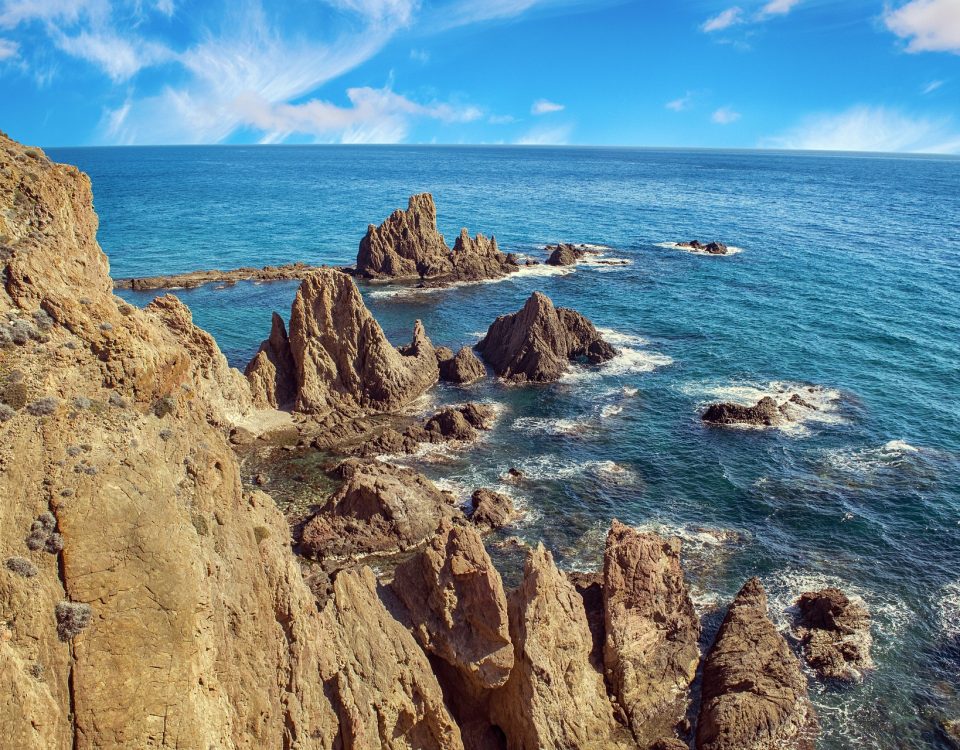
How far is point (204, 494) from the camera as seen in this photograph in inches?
739

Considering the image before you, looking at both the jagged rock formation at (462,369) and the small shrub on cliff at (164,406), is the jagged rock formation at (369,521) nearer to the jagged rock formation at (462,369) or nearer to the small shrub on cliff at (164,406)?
the small shrub on cliff at (164,406)

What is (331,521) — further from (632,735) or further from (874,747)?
(874,747)

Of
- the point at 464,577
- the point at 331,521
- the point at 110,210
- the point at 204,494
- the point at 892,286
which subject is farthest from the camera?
the point at 110,210

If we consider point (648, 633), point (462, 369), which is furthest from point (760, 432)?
point (648, 633)

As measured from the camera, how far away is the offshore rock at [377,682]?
67.0ft

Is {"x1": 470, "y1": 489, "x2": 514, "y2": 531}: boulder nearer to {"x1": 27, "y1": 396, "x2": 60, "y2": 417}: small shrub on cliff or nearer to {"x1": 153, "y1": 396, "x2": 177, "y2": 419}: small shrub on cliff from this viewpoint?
{"x1": 153, "y1": 396, "x2": 177, "y2": 419}: small shrub on cliff

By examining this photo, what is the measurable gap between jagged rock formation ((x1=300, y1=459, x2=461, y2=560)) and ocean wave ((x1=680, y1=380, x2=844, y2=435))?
96.0ft

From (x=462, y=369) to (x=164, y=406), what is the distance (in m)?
42.9

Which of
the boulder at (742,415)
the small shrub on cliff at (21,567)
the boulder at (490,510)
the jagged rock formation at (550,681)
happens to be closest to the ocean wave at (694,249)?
the boulder at (742,415)

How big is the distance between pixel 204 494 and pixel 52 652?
539 centimetres

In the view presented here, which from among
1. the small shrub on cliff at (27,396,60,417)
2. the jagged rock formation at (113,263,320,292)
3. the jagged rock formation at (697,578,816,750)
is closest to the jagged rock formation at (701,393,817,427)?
the jagged rock formation at (697,578,816,750)

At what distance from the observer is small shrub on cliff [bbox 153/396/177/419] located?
1902 cm

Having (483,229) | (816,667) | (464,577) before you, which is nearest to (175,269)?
(483,229)

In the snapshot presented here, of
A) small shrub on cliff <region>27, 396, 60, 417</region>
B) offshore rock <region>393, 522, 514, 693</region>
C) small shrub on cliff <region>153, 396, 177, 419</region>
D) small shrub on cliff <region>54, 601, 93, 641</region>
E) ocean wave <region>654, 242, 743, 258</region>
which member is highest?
ocean wave <region>654, 242, 743, 258</region>
